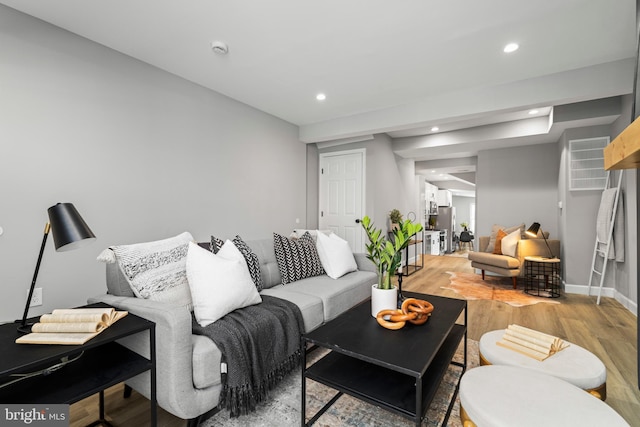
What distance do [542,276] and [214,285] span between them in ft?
16.7

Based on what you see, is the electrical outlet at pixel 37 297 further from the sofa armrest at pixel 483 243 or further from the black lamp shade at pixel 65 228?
the sofa armrest at pixel 483 243

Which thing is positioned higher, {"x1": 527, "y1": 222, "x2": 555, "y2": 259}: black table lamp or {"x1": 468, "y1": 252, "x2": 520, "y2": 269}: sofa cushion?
{"x1": 527, "y1": 222, "x2": 555, "y2": 259}: black table lamp

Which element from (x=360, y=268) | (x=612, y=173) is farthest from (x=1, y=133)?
(x=612, y=173)

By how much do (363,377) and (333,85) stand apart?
2962 mm

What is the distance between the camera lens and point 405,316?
1.69 metres

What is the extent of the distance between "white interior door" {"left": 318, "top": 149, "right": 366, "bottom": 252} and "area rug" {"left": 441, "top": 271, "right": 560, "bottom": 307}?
5.50 ft

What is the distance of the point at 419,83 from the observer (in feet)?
10.8

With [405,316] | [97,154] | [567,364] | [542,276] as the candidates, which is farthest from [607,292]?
[97,154]

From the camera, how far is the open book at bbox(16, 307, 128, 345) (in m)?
1.21

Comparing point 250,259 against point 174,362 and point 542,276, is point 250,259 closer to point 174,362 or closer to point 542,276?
point 174,362

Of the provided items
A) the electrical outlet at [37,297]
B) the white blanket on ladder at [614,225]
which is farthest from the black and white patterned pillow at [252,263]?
the white blanket on ladder at [614,225]

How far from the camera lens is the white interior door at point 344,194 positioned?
16.7 feet

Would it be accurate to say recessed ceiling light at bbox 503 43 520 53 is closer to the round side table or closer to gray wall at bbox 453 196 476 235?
the round side table

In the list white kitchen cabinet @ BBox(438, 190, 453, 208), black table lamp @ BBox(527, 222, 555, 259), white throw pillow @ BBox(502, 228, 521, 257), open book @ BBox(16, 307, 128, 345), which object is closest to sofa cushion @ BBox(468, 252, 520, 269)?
white throw pillow @ BBox(502, 228, 521, 257)
